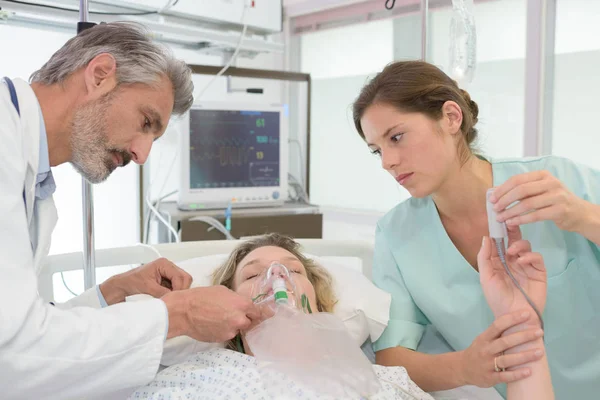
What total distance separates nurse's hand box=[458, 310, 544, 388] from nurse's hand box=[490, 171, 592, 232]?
22cm

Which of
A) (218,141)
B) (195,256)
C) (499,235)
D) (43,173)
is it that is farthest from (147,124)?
(218,141)

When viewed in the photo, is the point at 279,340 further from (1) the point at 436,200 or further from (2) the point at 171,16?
(2) the point at 171,16

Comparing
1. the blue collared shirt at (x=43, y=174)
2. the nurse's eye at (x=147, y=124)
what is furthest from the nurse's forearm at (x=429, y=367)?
the nurse's eye at (x=147, y=124)

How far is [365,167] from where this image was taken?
445 centimetres

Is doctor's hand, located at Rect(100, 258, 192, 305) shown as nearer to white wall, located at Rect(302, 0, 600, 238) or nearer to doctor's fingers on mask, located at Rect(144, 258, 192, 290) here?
doctor's fingers on mask, located at Rect(144, 258, 192, 290)

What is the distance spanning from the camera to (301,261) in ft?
5.45

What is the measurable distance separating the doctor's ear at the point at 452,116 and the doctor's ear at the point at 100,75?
831 mm

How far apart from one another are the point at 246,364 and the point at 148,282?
0.39 metres

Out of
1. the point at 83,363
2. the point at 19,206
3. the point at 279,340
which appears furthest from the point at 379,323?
the point at 19,206

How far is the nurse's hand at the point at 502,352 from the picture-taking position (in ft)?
3.98

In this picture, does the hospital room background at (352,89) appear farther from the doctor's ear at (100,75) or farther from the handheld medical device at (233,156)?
the doctor's ear at (100,75)

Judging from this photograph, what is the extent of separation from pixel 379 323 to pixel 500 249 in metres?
0.44

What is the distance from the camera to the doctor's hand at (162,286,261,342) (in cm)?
116

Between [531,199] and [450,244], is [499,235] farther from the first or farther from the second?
[450,244]
